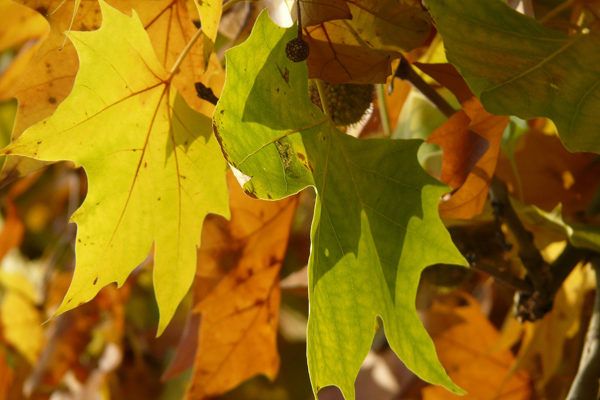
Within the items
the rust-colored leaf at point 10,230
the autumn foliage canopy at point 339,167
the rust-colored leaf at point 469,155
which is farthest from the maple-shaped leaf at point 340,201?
the rust-colored leaf at point 10,230

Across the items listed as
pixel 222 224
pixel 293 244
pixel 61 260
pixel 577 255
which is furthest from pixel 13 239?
pixel 577 255

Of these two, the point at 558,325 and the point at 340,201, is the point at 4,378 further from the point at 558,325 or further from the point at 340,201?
the point at 340,201

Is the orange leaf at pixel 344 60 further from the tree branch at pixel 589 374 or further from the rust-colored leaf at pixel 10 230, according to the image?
the rust-colored leaf at pixel 10 230

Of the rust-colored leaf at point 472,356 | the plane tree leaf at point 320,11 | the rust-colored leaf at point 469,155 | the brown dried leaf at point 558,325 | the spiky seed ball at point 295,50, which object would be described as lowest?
the rust-colored leaf at point 472,356

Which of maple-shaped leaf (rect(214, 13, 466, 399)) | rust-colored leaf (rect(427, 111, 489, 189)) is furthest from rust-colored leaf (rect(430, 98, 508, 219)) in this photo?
maple-shaped leaf (rect(214, 13, 466, 399))

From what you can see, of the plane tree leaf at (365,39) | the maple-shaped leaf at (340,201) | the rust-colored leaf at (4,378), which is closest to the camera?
the maple-shaped leaf at (340,201)

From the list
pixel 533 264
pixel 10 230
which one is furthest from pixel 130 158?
pixel 10 230

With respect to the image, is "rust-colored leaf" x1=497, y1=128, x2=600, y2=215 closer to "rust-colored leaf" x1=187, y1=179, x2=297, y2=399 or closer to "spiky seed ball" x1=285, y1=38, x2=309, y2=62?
"rust-colored leaf" x1=187, y1=179, x2=297, y2=399
